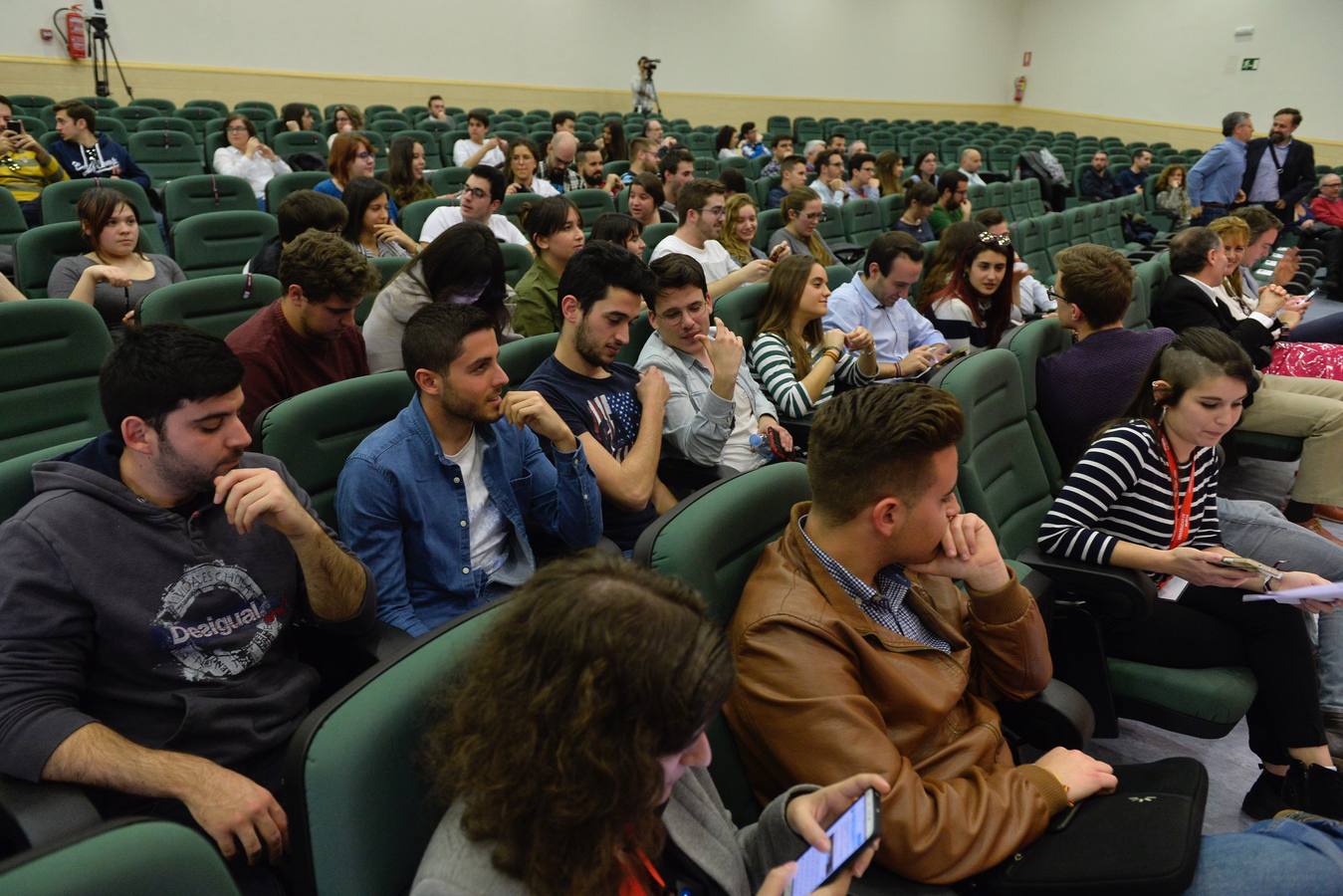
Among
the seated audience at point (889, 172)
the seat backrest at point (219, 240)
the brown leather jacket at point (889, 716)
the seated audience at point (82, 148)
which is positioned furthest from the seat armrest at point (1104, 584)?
the seated audience at point (889, 172)

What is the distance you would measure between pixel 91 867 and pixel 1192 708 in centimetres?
190

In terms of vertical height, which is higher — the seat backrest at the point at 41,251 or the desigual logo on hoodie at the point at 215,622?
the seat backrest at the point at 41,251

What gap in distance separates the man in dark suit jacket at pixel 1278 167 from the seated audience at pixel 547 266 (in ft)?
24.2

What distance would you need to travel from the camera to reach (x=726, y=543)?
1.46 metres

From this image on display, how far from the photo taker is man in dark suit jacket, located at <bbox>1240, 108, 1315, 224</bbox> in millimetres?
7855

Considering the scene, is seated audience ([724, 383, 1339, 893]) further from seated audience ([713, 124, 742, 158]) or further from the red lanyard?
seated audience ([713, 124, 742, 158])

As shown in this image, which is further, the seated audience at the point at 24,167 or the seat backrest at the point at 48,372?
the seated audience at the point at 24,167

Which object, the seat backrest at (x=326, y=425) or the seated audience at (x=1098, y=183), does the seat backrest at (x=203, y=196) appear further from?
the seated audience at (x=1098, y=183)

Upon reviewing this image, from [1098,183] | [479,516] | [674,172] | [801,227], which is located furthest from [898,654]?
[1098,183]

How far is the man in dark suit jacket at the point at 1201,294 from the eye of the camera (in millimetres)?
3693

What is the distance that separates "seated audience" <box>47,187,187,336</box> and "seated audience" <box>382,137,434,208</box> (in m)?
2.05

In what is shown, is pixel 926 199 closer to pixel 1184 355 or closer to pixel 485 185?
pixel 485 185

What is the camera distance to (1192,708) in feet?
5.82

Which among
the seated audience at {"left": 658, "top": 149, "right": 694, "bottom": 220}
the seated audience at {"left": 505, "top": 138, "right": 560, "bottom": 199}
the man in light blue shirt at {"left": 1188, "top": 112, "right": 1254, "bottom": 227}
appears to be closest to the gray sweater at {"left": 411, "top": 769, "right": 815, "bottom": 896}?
the seated audience at {"left": 505, "top": 138, "right": 560, "bottom": 199}
